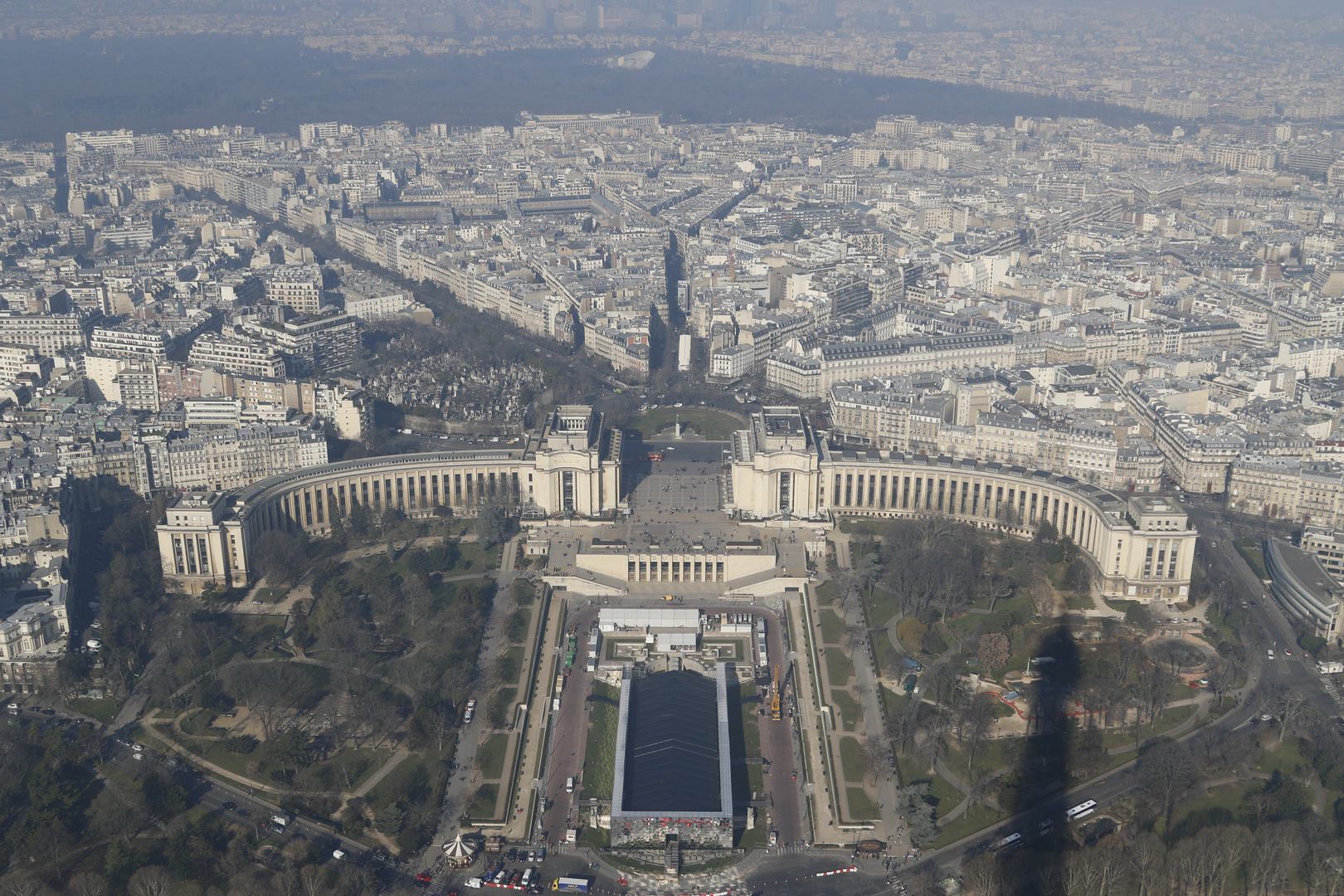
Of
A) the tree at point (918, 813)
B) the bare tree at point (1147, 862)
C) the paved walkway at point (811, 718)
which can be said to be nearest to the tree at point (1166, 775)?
the bare tree at point (1147, 862)

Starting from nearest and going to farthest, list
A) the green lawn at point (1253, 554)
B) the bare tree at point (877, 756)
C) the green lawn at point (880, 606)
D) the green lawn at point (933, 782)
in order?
the green lawn at point (933, 782), the bare tree at point (877, 756), the green lawn at point (880, 606), the green lawn at point (1253, 554)

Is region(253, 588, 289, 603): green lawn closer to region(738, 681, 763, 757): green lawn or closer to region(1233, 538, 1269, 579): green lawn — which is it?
region(738, 681, 763, 757): green lawn

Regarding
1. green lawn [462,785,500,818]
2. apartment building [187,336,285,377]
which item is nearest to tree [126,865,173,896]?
green lawn [462,785,500,818]

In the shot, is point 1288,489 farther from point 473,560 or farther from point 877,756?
point 473,560

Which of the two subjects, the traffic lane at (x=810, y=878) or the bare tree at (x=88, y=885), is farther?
the traffic lane at (x=810, y=878)

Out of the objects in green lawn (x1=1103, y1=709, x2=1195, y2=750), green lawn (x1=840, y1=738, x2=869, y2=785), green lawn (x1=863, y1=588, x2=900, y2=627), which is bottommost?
green lawn (x1=840, y1=738, x2=869, y2=785)

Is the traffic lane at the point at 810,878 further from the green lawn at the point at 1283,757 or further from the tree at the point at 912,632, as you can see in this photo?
the green lawn at the point at 1283,757

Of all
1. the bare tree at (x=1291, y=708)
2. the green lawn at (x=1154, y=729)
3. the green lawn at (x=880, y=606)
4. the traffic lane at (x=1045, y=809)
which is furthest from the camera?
the green lawn at (x=880, y=606)

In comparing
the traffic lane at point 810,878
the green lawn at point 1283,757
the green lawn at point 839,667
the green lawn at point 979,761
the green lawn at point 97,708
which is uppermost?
the green lawn at point 1283,757
